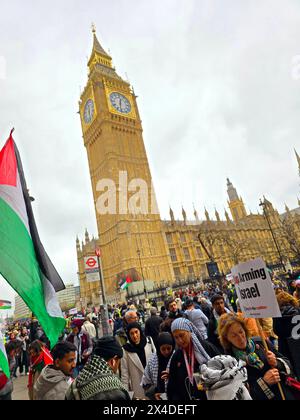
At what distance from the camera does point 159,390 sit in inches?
114

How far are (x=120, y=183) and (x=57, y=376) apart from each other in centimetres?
4044

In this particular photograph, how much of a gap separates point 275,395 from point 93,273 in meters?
9.37

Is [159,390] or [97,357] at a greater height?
[97,357]

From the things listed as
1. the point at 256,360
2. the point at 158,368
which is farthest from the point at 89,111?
the point at 256,360

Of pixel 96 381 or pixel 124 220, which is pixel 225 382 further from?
pixel 124 220

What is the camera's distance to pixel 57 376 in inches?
96.3

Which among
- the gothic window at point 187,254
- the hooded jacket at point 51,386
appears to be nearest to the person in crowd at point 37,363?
the hooded jacket at point 51,386

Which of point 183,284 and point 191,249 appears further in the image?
point 191,249

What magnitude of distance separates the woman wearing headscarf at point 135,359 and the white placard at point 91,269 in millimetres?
7279

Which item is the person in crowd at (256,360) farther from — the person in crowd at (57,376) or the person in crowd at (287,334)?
the person in crowd at (57,376)

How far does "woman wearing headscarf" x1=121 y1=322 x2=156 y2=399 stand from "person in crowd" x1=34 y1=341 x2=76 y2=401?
1.15 m

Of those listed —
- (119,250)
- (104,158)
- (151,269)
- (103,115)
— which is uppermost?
(103,115)
